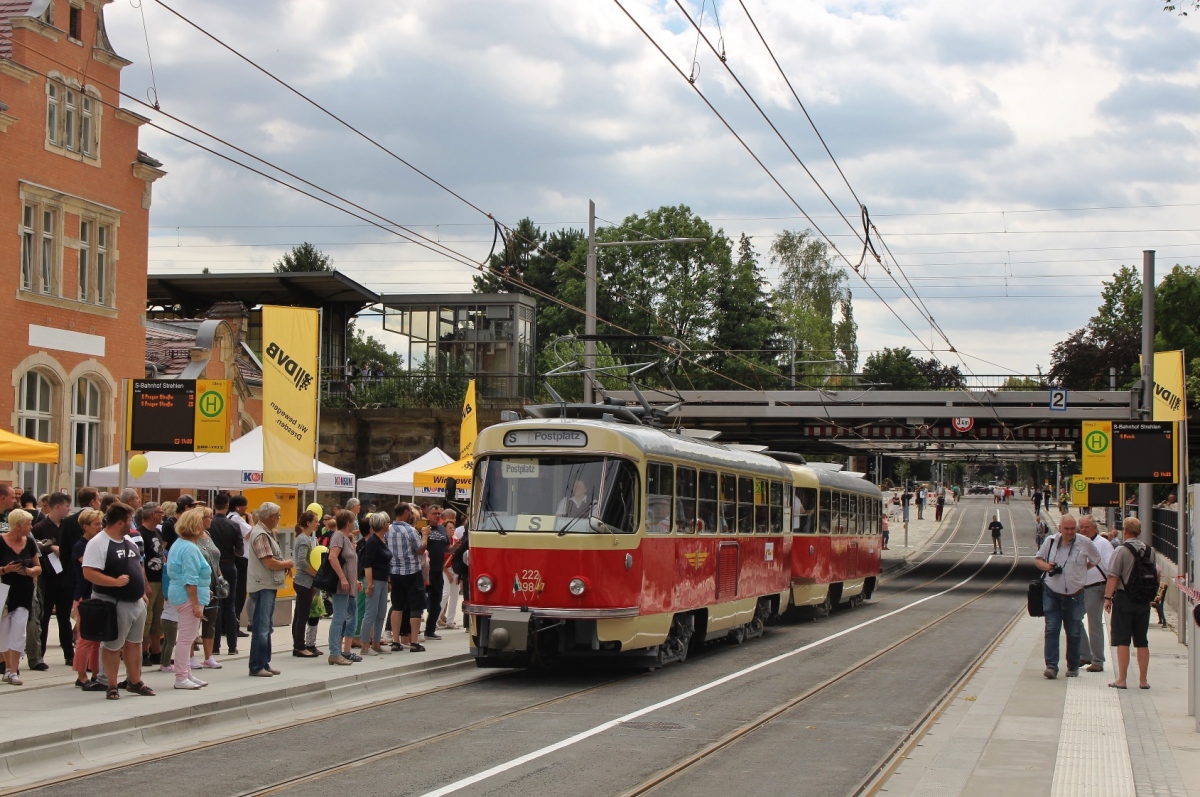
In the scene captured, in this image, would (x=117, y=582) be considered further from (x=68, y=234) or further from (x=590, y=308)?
(x=68, y=234)

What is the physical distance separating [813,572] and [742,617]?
5.58m

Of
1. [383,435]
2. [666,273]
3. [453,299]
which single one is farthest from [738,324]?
[383,435]

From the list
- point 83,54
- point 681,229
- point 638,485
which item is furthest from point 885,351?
point 638,485

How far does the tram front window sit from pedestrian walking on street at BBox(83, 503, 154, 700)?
4.52 m

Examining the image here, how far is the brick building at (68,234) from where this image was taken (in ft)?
93.9

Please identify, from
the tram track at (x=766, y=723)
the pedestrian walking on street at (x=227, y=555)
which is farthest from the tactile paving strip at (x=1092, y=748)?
the pedestrian walking on street at (x=227, y=555)

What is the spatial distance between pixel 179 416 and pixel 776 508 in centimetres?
956

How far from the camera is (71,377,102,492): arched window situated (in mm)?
30312

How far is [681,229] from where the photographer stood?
7306 cm

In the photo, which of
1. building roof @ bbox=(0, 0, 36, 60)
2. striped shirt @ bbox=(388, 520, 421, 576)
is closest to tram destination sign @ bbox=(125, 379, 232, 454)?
striped shirt @ bbox=(388, 520, 421, 576)

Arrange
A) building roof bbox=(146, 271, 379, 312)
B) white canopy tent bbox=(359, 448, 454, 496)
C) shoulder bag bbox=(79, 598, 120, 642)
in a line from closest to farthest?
1. shoulder bag bbox=(79, 598, 120, 642)
2. white canopy tent bbox=(359, 448, 454, 496)
3. building roof bbox=(146, 271, 379, 312)

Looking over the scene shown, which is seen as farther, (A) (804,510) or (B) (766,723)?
(A) (804,510)

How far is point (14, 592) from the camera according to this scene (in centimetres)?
1284

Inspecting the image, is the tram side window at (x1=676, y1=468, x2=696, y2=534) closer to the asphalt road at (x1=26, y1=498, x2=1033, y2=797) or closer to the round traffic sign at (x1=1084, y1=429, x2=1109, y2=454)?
the asphalt road at (x1=26, y1=498, x2=1033, y2=797)
